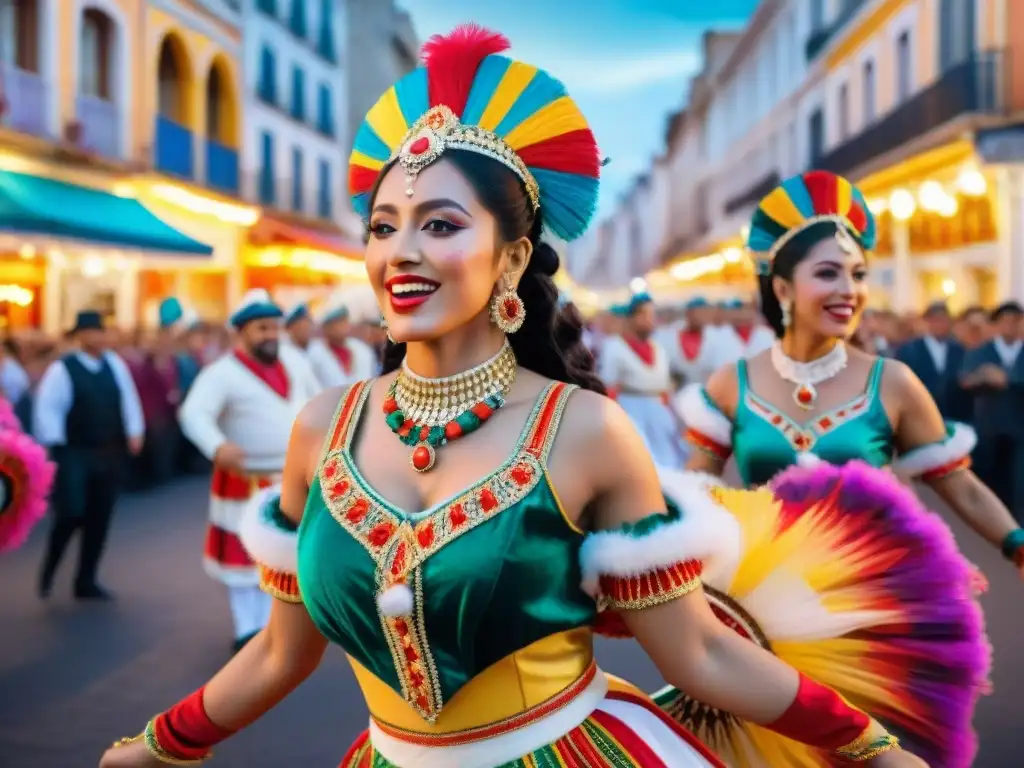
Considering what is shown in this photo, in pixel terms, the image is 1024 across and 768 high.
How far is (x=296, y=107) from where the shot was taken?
3059cm

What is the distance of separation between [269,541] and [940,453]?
227 centimetres

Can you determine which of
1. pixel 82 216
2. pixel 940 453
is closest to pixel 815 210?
pixel 940 453

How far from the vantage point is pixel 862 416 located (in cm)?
370

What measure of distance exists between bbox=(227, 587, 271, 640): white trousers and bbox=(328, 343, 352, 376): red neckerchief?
5.55m

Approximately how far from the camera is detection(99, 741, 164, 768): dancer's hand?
6.93 feet

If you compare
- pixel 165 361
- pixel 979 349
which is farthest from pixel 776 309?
pixel 165 361

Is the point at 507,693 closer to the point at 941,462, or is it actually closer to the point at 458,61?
the point at 458,61

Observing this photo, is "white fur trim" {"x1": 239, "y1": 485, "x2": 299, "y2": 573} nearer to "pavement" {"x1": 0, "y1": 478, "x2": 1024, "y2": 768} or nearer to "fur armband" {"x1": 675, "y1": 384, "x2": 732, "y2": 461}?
"fur armband" {"x1": 675, "y1": 384, "x2": 732, "y2": 461}

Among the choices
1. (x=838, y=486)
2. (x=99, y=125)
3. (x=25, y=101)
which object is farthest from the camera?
(x=99, y=125)

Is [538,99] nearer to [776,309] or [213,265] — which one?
[776,309]

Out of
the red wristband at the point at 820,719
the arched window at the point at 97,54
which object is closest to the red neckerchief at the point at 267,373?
the red wristband at the point at 820,719

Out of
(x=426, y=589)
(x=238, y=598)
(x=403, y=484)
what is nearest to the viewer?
(x=426, y=589)

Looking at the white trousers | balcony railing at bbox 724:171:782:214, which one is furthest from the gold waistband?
balcony railing at bbox 724:171:782:214

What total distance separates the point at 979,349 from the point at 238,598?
7167mm
